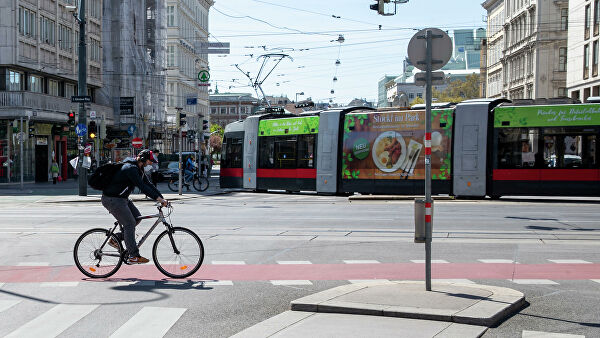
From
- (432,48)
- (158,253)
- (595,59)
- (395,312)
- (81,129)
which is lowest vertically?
(395,312)

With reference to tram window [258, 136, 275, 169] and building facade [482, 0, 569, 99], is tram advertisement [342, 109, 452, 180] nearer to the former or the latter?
tram window [258, 136, 275, 169]

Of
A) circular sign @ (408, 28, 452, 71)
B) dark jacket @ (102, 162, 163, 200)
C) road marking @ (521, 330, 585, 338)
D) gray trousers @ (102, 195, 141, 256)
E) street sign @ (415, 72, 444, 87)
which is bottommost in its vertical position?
road marking @ (521, 330, 585, 338)

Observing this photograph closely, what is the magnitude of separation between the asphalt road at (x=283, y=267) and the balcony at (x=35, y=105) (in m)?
24.6

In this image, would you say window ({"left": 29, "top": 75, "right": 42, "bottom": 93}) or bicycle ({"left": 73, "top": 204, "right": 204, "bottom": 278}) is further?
window ({"left": 29, "top": 75, "right": 42, "bottom": 93})

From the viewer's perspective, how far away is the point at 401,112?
27922mm

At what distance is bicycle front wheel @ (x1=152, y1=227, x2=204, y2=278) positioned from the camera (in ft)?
33.0

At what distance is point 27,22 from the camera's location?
45594 millimetres

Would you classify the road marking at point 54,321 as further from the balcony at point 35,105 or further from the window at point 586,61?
the window at point 586,61

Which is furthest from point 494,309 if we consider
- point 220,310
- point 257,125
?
point 257,125

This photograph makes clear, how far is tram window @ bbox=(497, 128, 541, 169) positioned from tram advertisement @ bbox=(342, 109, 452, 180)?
181cm

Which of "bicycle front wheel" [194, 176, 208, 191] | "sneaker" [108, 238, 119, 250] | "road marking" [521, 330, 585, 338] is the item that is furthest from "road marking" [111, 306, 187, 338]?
"bicycle front wheel" [194, 176, 208, 191]

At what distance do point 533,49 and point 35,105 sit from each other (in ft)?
159

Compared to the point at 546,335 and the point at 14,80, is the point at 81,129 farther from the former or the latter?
the point at 546,335

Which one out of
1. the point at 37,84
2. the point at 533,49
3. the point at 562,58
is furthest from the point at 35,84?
the point at 533,49
